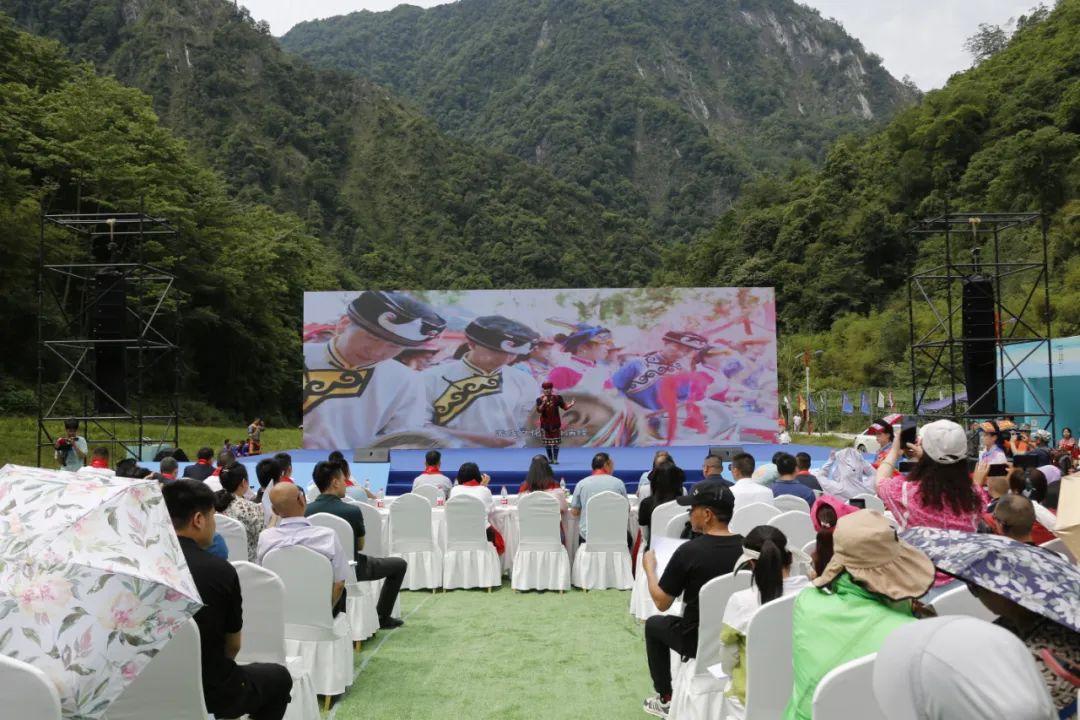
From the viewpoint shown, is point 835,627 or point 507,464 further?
point 507,464

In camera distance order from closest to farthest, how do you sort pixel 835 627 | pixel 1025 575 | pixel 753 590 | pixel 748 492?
pixel 1025 575 < pixel 835 627 < pixel 753 590 < pixel 748 492

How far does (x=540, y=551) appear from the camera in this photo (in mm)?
6480

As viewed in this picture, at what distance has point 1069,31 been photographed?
116 feet

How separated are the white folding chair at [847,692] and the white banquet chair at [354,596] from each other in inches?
119

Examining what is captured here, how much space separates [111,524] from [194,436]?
2046 centimetres

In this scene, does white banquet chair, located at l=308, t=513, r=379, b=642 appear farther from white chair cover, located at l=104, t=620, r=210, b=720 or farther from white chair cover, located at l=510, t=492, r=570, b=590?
white chair cover, located at l=104, t=620, r=210, b=720

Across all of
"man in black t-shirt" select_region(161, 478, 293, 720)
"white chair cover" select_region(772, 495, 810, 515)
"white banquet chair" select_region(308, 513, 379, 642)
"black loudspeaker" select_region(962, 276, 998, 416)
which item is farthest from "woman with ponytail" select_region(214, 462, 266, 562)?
"black loudspeaker" select_region(962, 276, 998, 416)

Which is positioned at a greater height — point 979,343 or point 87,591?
point 979,343

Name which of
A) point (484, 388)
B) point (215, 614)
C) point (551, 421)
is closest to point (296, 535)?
point (215, 614)

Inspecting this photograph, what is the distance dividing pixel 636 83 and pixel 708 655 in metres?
86.5

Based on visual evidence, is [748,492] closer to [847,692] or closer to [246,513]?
[246,513]

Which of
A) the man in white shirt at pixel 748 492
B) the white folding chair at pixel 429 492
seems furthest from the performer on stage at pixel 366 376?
the man in white shirt at pixel 748 492

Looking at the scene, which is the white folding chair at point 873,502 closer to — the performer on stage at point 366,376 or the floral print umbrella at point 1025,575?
the floral print umbrella at point 1025,575

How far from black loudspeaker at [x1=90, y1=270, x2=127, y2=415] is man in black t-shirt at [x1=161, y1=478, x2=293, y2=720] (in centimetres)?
999
